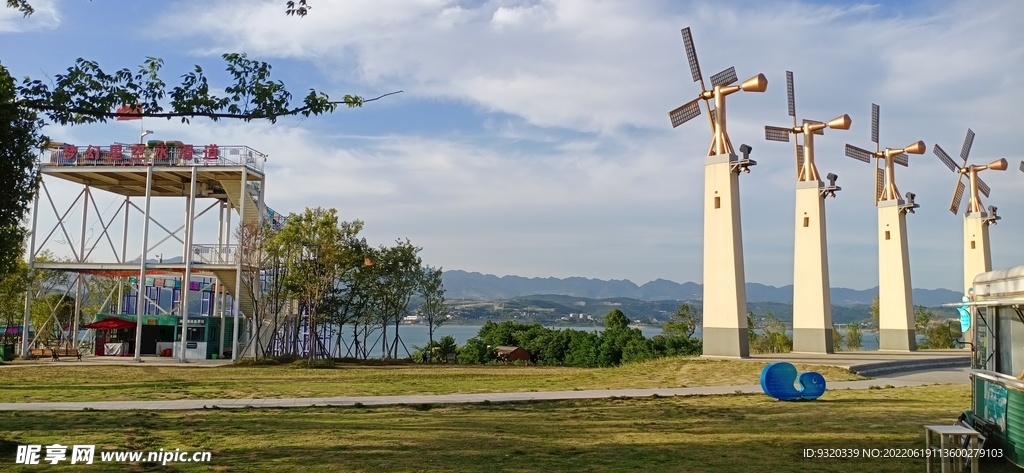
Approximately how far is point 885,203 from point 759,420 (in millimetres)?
26912

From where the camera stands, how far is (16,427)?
11883 millimetres

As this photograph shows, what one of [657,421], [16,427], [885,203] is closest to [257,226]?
[16,427]

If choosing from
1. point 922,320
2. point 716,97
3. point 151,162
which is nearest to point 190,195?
point 151,162

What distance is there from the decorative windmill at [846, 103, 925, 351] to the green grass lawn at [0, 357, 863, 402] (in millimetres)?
15739

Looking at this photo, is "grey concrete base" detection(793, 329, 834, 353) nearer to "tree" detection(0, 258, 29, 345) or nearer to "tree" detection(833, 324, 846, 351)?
"tree" detection(833, 324, 846, 351)

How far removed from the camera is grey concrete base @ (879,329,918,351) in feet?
119

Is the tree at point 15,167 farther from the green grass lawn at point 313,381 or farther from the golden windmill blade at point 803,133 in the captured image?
the golden windmill blade at point 803,133

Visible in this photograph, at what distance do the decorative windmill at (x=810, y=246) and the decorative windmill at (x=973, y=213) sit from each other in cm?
1404

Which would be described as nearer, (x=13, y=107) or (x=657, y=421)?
(x=13, y=107)

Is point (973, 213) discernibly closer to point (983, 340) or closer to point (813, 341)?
point (813, 341)

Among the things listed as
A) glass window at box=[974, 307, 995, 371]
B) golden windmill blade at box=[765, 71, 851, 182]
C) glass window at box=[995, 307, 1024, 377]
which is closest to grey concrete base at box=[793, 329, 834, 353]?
golden windmill blade at box=[765, 71, 851, 182]

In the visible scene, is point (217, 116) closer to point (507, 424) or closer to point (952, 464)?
point (507, 424)

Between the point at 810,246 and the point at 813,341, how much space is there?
390 cm

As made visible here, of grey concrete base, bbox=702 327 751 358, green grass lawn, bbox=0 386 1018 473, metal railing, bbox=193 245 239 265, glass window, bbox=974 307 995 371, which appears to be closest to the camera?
green grass lawn, bbox=0 386 1018 473
